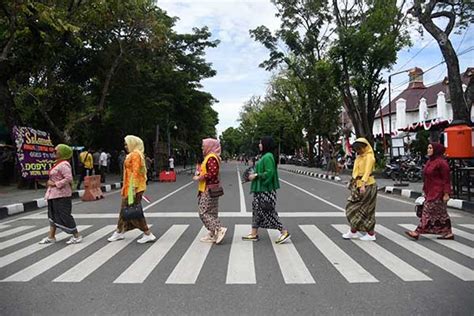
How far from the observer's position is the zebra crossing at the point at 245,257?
5.78 m

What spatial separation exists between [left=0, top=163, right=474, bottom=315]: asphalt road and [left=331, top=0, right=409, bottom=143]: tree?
633 inches

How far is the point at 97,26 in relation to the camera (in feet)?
64.4

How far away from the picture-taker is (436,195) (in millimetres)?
7961

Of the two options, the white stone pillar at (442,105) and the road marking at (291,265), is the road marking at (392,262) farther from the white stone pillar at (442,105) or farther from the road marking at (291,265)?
the white stone pillar at (442,105)

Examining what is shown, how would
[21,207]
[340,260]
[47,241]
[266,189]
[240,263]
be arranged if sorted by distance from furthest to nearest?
[21,207] < [47,241] < [266,189] < [340,260] < [240,263]

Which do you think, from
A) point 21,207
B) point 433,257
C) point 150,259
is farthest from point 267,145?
point 21,207

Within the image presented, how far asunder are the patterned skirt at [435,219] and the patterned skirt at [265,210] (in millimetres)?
2421

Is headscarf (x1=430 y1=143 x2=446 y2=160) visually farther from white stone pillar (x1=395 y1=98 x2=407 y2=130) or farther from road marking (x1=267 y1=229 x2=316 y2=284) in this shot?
white stone pillar (x1=395 y1=98 x2=407 y2=130)

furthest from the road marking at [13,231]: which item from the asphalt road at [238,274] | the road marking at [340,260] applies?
the road marking at [340,260]

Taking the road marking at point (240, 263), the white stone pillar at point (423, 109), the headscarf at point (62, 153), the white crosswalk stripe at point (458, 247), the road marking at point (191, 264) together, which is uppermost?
the white stone pillar at point (423, 109)

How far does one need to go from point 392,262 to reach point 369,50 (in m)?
19.6

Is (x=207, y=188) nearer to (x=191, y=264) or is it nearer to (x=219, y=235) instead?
(x=219, y=235)

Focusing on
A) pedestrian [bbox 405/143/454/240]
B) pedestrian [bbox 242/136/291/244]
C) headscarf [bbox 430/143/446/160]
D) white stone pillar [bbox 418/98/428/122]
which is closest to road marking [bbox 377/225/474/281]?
pedestrian [bbox 405/143/454/240]

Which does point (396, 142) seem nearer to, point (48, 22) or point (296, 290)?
point (48, 22)
